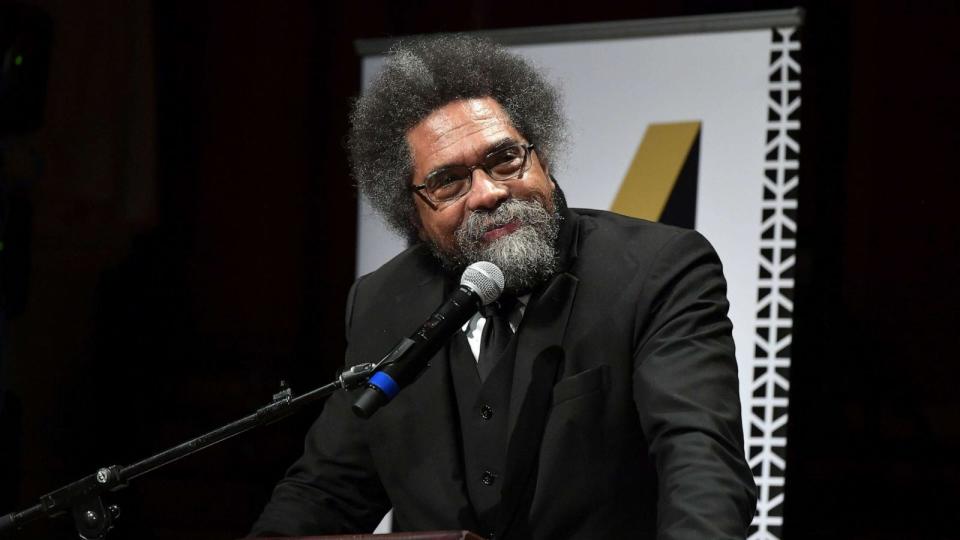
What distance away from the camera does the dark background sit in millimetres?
3562

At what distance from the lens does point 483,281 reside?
1858 millimetres

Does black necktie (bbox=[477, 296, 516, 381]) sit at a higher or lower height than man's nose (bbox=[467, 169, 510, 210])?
lower

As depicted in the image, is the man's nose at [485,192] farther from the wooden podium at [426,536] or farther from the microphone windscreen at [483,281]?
the wooden podium at [426,536]

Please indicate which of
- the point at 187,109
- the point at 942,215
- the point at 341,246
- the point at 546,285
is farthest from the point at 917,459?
the point at 187,109

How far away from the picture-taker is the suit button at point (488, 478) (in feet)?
6.84

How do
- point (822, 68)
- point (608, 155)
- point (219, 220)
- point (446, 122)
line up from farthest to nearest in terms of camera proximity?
point (219, 220) → point (822, 68) → point (608, 155) → point (446, 122)

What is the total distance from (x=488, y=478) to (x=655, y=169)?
148 cm

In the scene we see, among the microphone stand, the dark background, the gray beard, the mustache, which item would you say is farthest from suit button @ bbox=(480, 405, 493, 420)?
the dark background

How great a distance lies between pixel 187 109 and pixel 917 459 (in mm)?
3006

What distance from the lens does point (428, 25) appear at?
4.28 metres

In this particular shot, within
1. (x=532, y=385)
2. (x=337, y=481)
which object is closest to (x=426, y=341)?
(x=532, y=385)

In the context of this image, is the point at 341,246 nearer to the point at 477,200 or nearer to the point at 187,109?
the point at 187,109

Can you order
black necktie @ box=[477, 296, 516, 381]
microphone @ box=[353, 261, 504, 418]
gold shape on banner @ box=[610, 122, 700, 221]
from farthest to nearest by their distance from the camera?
gold shape on banner @ box=[610, 122, 700, 221], black necktie @ box=[477, 296, 516, 381], microphone @ box=[353, 261, 504, 418]

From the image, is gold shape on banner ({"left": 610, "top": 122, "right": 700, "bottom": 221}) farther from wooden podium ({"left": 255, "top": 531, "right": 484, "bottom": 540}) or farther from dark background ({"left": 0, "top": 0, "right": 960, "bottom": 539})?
wooden podium ({"left": 255, "top": 531, "right": 484, "bottom": 540})
